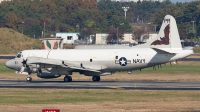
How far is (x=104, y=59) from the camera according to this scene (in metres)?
58.2

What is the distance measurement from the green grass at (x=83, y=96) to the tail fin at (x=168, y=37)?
13440 mm

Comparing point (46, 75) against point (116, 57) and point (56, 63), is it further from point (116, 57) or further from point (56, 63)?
point (116, 57)

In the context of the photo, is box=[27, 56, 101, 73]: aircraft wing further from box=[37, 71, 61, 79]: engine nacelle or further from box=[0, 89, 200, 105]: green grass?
box=[0, 89, 200, 105]: green grass

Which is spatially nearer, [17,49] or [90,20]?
[17,49]

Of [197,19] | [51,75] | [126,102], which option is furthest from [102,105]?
[197,19]

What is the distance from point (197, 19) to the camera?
606 feet

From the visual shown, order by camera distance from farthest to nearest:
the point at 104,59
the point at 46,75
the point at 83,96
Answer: the point at 104,59
the point at 46,75
the point at 83,96

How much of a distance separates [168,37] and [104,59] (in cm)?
655

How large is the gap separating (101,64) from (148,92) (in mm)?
13281

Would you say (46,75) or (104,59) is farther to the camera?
(104,59)

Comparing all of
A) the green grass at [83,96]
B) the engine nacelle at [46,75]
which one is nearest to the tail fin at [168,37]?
the engine nacelle at [46,75]

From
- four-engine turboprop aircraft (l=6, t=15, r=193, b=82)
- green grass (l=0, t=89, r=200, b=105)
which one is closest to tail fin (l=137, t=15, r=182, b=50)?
four-engine turboprop aircraft (l=6, t=15, r=193, b=82)

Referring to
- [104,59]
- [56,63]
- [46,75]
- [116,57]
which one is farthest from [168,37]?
[46,75]

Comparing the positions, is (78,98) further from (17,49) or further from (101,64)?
(17,49)
